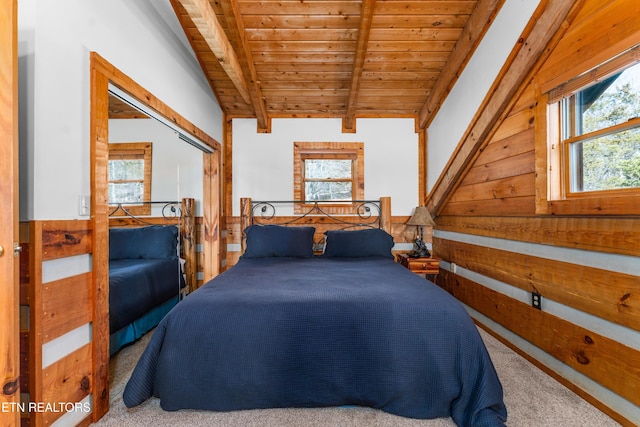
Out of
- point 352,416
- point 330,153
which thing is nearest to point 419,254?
point 330,153

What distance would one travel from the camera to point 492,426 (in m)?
1.28

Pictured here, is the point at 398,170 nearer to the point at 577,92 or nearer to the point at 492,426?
the point at 577,92

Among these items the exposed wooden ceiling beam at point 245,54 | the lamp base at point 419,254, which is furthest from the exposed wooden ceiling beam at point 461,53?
the exposed wooden ceiling beam at point 245,54

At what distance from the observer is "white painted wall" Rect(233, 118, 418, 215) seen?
354cm

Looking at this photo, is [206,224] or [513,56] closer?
[513,56]

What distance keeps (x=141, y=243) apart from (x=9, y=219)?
207 centimetres

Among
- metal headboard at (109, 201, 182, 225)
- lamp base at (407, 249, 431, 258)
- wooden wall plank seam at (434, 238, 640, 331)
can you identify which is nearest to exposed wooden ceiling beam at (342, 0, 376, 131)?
lamp base at (407, 249, 431, 258)

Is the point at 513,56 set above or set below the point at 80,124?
above

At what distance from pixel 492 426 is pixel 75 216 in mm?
2225

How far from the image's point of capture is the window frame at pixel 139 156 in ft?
10.5

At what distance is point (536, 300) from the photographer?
1.95 m

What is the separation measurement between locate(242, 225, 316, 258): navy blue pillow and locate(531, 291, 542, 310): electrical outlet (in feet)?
6.22

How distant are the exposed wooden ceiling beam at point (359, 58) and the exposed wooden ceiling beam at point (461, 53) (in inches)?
35.3

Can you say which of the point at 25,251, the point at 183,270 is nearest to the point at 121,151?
the point at 183,270
